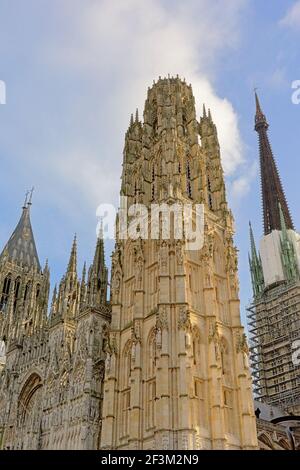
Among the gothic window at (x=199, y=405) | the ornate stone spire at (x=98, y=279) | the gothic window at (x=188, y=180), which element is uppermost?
the gothic window at (x=188, y=180)

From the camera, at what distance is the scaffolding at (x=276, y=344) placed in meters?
58.0

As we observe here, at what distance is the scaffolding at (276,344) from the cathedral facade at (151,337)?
24.3 m

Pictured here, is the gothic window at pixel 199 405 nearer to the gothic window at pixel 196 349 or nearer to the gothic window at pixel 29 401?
the gothic window at pixel 196 349

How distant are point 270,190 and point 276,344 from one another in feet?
85.7

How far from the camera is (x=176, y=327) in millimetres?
32469

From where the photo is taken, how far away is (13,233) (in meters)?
68.1

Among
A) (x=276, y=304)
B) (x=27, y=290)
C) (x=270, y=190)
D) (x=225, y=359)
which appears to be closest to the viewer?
(x=225, y=359)

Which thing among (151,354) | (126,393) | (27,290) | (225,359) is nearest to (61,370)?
(126,393)

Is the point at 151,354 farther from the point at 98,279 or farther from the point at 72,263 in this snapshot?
the point at 72,263

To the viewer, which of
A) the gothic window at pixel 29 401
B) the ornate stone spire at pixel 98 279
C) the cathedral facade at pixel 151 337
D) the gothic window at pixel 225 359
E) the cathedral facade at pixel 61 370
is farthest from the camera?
the ornate stone spire at pixel 98 279

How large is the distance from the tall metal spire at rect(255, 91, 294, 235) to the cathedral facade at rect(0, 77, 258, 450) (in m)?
29.1

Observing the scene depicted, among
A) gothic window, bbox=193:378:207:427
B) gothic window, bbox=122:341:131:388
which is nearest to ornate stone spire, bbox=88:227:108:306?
gothic window, bbox=122:341:131:388

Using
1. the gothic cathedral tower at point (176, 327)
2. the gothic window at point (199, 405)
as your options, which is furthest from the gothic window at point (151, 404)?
the gothic window at point (199, 405)

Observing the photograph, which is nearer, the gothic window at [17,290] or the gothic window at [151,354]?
the gothic window at [151,354]
